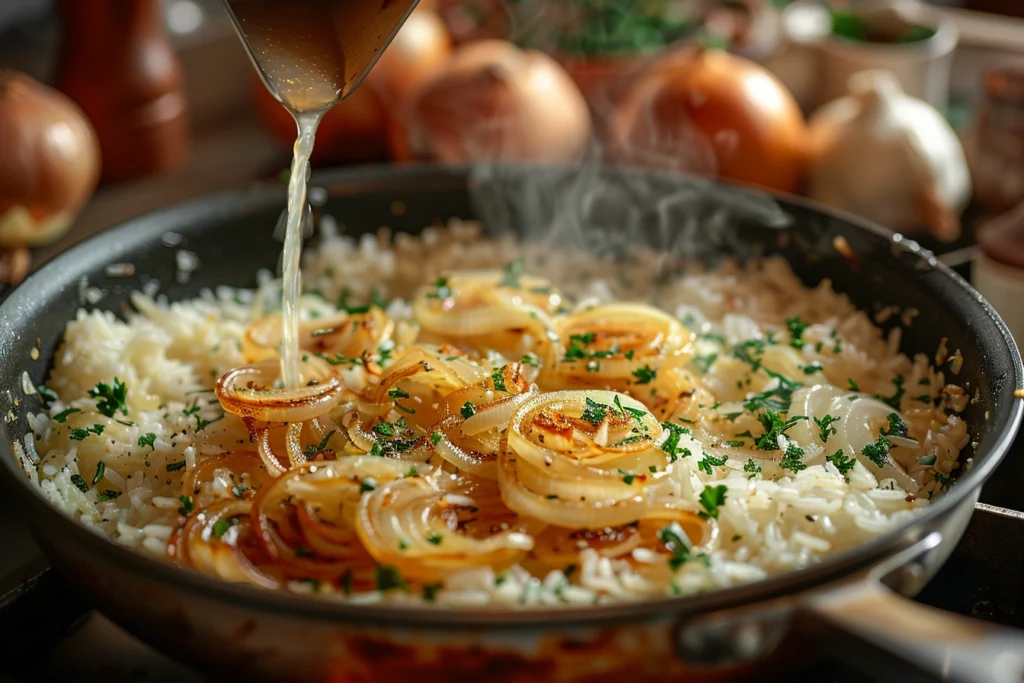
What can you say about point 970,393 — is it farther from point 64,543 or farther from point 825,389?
point 64,543

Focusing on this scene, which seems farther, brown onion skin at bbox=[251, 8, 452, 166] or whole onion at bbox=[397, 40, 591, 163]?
brown onion skin at bbox=[251, 8, 452, 166]

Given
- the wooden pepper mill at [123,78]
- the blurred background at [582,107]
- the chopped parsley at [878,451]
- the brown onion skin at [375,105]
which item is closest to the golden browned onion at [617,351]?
the chopped parsley at [878,451]

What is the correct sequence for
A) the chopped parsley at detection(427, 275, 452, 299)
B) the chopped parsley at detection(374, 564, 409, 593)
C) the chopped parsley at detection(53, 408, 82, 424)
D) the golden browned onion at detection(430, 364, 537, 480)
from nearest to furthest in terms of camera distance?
1. the chopped parsley at detection(374, 564, 409, 593)
2. the golden browned onion at detection(430, 364, 537, 480)
3. the chopped parsley at detection(53, 408, 82, 424)
4. the chopped parsley at detection(427, 275, 452, 299)

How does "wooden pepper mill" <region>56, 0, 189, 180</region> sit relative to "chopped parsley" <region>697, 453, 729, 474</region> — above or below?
above

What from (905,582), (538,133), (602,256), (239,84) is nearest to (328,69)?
(602,256)

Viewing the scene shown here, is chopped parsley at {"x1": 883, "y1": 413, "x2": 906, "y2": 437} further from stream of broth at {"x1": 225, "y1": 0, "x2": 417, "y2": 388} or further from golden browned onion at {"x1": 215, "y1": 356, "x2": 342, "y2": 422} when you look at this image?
stream of broth at {"x1": 225, "y1": 0, "x2": 417, "y2": 388}

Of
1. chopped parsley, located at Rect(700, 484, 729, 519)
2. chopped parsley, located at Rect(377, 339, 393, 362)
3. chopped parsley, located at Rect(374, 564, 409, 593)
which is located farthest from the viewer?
chopped parsley, located at Rect(377, 339, 393, 362)

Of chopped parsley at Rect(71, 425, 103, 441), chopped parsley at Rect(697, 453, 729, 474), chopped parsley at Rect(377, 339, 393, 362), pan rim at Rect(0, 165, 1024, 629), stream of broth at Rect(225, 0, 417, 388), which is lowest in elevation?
chopped parsley at Rect(71, 425, 103, 441)

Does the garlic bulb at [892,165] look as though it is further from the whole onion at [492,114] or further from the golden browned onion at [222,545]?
the golden browned onion at [222,545]

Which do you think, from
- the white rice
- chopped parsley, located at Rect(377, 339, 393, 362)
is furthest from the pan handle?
chopped parsley, located at Rect(377, 339, 393, 362)
